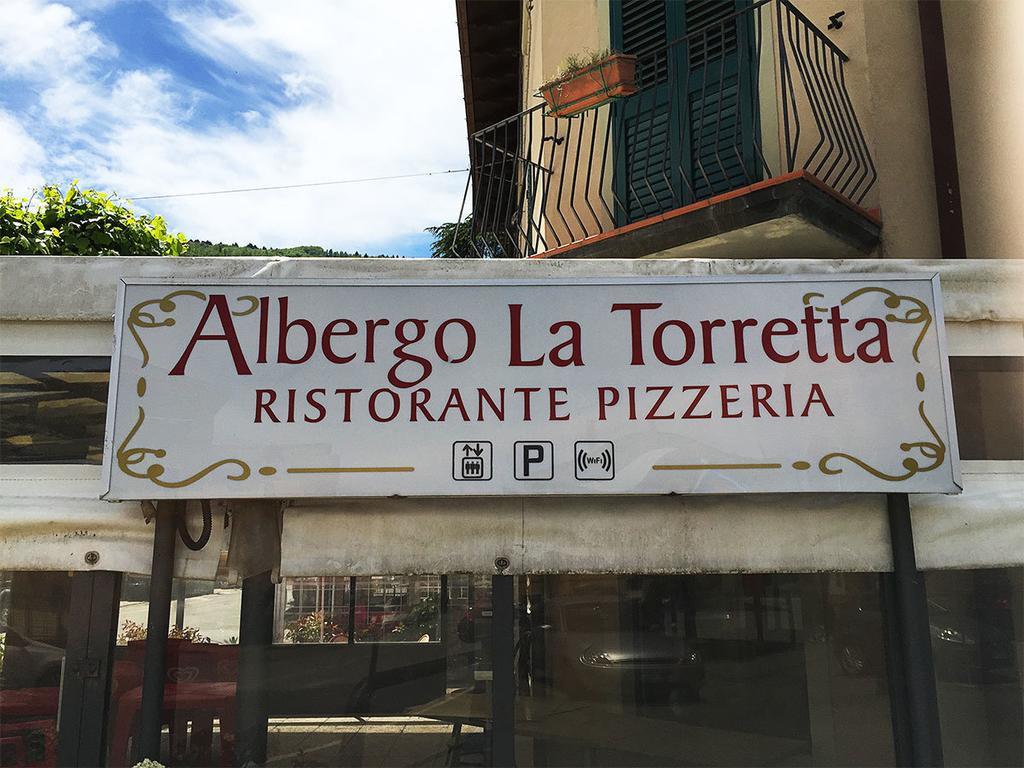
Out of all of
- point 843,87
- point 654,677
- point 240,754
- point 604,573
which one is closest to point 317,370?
point 604,573

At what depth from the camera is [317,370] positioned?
139 inches

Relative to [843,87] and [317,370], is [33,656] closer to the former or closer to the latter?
[317,370]

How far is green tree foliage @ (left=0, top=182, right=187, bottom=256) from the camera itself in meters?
6.88

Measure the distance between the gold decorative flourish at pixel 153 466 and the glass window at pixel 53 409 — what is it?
43cm

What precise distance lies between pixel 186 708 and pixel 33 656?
737mm

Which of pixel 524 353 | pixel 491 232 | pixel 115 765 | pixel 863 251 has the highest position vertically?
pixel 491 232

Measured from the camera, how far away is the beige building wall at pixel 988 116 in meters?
4.91

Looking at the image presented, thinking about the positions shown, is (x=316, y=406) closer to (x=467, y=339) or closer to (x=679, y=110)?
(x=467, y=339)

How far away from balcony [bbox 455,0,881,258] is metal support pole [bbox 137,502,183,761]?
3.11 meters

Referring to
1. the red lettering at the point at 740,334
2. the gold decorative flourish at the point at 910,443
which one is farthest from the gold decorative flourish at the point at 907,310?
the red lettering at the point at 740,334

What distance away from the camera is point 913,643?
138 inches

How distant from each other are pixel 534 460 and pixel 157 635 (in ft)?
6.17

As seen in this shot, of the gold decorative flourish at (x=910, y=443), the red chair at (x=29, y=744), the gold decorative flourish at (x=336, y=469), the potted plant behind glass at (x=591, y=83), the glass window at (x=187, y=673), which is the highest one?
the potted plant behind glass at (x=591, y=83)

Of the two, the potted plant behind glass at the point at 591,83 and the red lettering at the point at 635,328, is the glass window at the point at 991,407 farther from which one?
the potted plant behind glass at the point at 591,83
